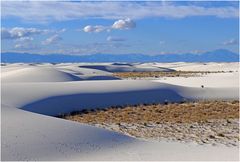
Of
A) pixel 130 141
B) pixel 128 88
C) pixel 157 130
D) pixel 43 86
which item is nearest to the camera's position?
pixel 130 141

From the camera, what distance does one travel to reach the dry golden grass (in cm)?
1880

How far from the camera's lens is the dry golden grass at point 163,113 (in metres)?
18.8

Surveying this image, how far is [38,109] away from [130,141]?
31.5 feet

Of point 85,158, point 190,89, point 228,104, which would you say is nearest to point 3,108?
point 85,158

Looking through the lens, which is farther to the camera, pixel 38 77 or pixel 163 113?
pixel 38 77

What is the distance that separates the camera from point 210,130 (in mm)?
16375

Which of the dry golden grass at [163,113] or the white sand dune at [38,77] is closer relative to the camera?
the dry golden grass at [163,113]

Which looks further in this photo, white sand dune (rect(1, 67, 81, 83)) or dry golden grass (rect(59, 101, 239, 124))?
white sand dune (rect(1, 67, 81, 83))

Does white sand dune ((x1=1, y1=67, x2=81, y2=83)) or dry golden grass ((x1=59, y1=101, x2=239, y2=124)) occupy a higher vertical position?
white sand dune ((x1=1, y1=67, x2=81, y2=83))

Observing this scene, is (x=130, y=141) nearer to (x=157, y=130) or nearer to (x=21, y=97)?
(x=157, y=130)

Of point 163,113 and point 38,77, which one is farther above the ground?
point 38,77

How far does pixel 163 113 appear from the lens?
20.7 metres

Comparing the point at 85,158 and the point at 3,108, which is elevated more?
the point at 3,108

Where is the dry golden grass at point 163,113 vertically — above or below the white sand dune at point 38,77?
below
